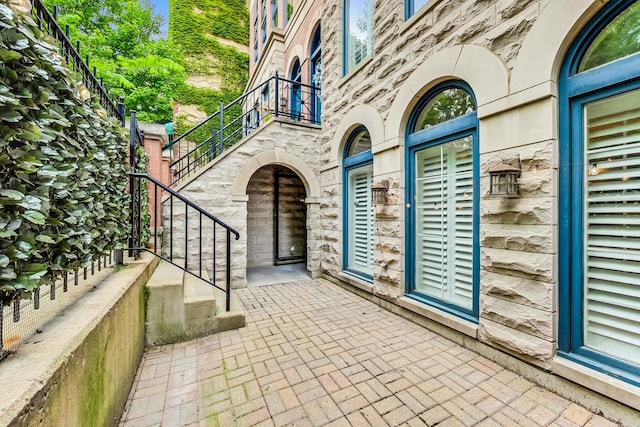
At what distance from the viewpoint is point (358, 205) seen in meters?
4.62

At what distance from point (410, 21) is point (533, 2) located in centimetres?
137

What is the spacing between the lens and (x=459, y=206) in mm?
2957

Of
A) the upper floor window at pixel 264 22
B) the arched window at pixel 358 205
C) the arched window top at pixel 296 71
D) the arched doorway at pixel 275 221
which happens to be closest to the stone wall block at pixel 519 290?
the arched window at pixel 358 205

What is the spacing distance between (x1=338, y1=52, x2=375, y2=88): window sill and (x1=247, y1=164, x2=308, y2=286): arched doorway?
9.08ft

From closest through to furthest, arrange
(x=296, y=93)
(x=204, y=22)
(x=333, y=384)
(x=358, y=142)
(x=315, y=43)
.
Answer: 1. (x=333, y=384)
2. (x=358, y=142)
3. (x=315, y=43)
4. (x=296, y=93)
5. (x=204, y=22)

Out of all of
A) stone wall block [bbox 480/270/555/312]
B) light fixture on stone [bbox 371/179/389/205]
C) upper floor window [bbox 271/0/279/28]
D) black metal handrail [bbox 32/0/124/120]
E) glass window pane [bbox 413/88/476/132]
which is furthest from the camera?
upper floor window [bbox 271/0/279/28]

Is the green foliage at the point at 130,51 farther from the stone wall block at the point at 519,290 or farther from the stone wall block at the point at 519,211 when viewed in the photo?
the stone wall block at the point at 519,290

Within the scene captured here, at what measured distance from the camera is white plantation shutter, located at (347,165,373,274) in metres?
4.34

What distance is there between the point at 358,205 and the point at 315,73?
4141mm

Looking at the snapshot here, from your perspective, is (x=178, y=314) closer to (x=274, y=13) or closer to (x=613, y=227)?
(x=613, y=227)

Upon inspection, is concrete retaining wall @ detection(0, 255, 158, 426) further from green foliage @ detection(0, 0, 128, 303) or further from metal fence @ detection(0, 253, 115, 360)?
green foliage @ detection(0, 0, 128, 303)

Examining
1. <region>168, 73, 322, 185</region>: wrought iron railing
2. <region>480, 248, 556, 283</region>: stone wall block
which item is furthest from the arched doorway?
<region>480, 248, 556, 283</region>: stone wall block

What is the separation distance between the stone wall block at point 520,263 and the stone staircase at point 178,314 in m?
2.65

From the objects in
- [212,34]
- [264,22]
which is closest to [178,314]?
[264,22]
